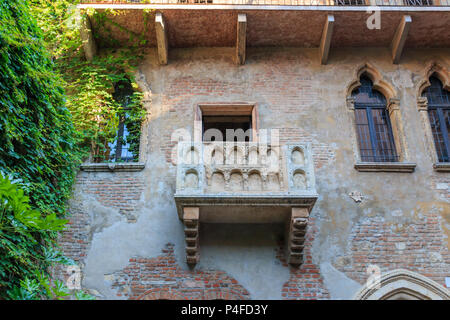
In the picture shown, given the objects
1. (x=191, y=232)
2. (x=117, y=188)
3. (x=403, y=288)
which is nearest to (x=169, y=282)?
(x=191, y=232)

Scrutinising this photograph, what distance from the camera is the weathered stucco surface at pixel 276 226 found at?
7199 mm

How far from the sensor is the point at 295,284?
7.14 meters

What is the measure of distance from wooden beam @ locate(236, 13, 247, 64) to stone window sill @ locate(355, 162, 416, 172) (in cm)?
310

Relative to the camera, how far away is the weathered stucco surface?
7199mm

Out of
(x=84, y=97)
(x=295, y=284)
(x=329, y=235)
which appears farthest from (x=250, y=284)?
(x=84, y=97)

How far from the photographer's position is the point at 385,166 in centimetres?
803

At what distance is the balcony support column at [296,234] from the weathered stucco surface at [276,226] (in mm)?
217

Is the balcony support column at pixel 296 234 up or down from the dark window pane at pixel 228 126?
down

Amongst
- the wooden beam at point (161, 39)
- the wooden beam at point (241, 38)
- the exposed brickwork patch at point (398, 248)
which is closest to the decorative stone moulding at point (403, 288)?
the exposed brickwork patch at point (398, 248)

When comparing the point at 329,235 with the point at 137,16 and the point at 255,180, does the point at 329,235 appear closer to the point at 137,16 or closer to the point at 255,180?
the point at 255,180

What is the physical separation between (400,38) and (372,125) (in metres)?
1.83

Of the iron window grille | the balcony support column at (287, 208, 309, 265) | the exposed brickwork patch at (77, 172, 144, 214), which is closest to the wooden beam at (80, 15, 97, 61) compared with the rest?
the iron window grille

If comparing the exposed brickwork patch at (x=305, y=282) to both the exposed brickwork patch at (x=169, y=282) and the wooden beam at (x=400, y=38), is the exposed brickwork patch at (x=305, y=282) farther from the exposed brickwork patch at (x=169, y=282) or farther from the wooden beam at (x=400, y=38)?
the wooden beam at (x=400, y=38)

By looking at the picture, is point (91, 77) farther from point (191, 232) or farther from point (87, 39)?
point (191, 232)
